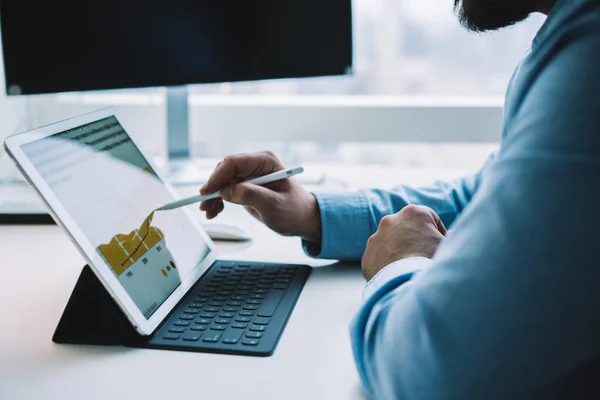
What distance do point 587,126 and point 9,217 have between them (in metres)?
0.97

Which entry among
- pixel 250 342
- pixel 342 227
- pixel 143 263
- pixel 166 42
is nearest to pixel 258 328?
pixel 250 342

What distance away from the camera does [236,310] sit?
82cm

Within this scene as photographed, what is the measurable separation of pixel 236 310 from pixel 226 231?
0.29 meters

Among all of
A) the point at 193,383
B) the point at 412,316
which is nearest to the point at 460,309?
the point at 412,316

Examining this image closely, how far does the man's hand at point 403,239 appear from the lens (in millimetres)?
770

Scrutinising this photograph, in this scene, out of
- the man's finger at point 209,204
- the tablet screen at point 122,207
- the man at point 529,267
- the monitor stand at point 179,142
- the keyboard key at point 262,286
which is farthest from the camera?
the monitor stand at point 179,142

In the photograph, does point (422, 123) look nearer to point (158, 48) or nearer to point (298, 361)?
point (158, 48)

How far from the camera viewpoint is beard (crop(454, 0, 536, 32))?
667 mm

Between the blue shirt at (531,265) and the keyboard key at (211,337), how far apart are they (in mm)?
239

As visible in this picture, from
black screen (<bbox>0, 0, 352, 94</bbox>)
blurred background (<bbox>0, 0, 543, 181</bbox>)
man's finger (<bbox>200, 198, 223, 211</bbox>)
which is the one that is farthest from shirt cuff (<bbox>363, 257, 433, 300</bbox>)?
blurred background (<bbox>0, 0, 543, 181</bbox>)

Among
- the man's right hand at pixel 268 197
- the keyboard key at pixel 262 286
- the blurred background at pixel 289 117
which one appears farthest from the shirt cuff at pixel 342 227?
the blurred background at pixel 289 117

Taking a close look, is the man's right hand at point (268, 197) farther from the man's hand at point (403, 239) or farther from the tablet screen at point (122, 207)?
the man's hand at point (403, 239)

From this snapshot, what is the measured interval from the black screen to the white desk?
413mm

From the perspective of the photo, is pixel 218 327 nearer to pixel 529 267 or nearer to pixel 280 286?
pixel 280 286
